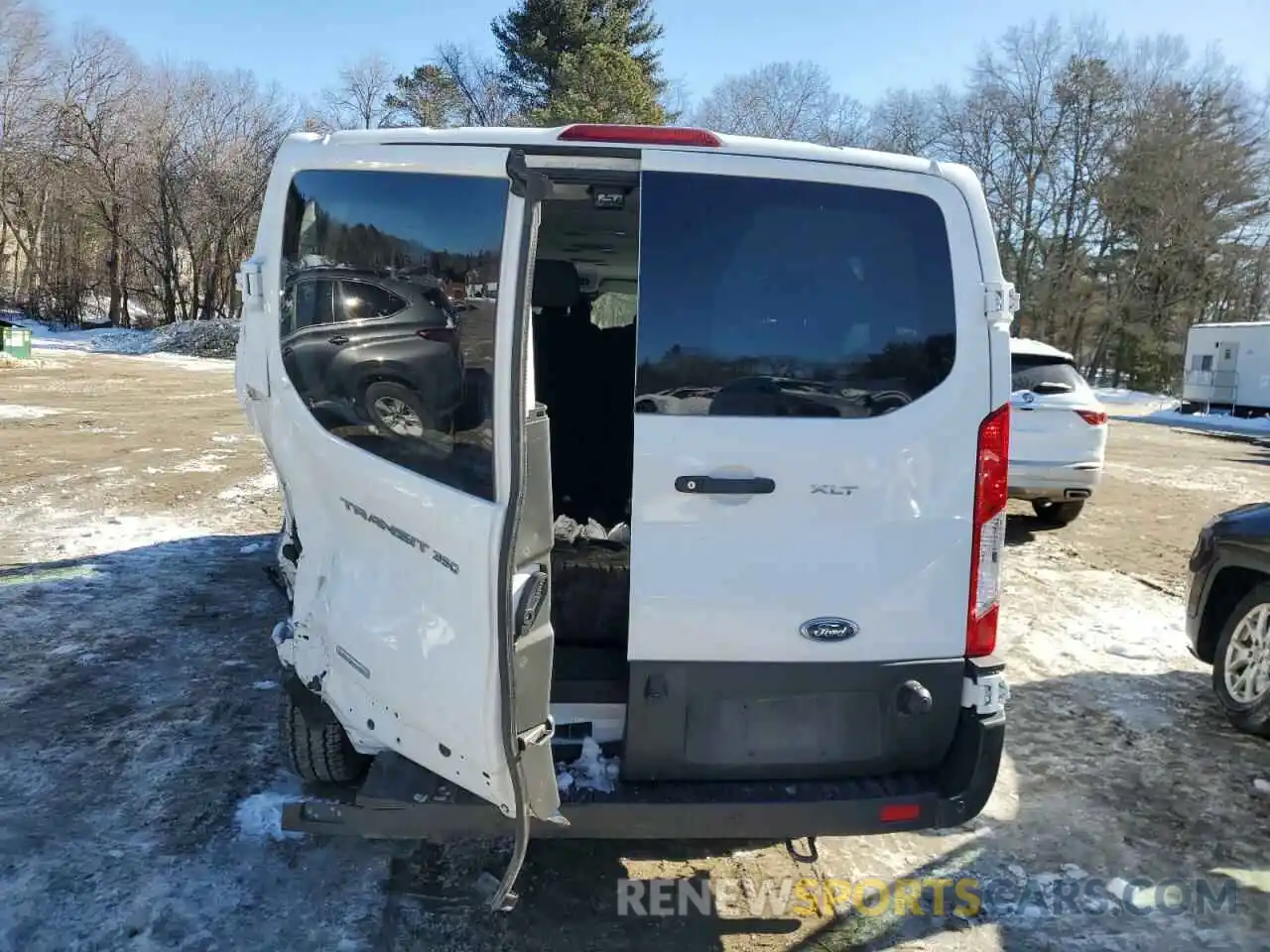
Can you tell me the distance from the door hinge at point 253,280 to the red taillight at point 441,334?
0.79 meters

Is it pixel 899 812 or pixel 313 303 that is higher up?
pixel 313 303

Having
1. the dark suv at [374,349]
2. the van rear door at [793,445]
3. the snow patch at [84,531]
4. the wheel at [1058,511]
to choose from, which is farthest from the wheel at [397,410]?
the wheel at [1058,511]

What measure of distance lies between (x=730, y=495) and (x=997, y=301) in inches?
38.5

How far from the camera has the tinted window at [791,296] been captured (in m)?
2.62

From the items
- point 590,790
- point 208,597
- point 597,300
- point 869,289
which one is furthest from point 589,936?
point 208,597

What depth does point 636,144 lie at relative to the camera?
2.57m

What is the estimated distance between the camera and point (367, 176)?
9.13ft

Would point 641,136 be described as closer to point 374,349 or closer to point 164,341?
point 374,349

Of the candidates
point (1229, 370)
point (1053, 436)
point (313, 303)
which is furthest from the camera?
point (1229, 370)

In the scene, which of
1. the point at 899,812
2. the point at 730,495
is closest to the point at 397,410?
the point at 730,495

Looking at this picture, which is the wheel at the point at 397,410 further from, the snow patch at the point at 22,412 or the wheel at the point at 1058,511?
the snow patch at the point at 22,412

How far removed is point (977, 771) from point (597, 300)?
9.83ft

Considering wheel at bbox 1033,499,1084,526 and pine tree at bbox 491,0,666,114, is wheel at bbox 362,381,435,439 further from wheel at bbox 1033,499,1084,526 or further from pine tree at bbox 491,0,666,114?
pine tree at bbox 491,0,666,114

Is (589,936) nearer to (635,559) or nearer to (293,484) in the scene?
(635,559)
